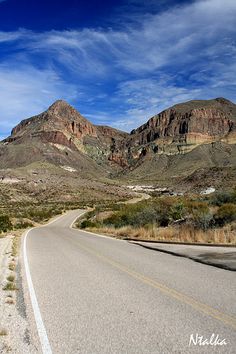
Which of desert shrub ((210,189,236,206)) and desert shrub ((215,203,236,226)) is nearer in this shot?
desert shrub ((215,203,236,226))

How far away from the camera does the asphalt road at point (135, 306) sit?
18.2 ft

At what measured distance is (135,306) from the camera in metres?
7.46

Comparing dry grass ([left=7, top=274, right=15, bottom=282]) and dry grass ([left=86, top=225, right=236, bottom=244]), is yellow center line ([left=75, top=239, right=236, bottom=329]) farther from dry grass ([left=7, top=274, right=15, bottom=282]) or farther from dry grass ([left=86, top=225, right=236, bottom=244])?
dry grass ([left=86, top=225, right=236, bottom=244])

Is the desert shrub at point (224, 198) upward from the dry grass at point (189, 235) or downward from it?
upward

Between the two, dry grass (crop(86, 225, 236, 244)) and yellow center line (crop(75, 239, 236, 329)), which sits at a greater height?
dry grass (crop(86, 225, 236, 244))

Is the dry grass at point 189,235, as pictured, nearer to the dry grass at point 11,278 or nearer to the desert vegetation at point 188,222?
the desert vegetation at point 188,222

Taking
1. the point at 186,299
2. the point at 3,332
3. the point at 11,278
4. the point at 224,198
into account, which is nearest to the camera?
the point at 3,332

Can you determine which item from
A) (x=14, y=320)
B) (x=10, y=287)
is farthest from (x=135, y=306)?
(x=10, y=287)

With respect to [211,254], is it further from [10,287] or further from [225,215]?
[225,215]

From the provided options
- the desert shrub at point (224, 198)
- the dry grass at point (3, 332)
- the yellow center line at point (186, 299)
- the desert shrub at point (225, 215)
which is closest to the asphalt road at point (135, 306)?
the yellow center line at point (186, 299)

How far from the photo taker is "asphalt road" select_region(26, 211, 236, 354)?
555cm

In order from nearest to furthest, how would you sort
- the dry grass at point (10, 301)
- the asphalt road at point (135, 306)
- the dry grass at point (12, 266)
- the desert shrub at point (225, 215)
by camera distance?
1. the asphalt road at point (135, 306)
2. the dry grass at point (10, 301)
3. the dry grass at point (12, 266)
4. the desert shrub at point (225, 215)

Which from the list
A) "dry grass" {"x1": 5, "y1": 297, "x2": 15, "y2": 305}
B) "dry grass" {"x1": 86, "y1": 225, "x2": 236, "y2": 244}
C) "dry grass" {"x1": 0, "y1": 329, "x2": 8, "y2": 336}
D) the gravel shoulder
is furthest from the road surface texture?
"dry grass" {"x1": 0, "y1": 329, "x2": 8, "y2": 336}

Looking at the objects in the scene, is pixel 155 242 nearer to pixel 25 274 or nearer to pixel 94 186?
pixel 25 274
